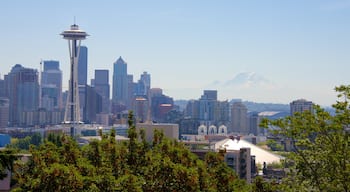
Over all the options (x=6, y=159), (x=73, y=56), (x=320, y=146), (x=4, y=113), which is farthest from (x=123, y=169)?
(x=4, y=113)

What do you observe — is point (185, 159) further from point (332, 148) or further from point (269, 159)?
point (269, 159)

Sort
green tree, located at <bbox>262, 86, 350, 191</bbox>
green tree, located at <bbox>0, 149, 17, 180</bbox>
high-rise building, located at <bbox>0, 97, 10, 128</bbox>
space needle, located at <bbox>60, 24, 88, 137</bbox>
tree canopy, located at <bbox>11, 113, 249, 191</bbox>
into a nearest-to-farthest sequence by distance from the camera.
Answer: green tree, located at <bbox>0, 149, 17, 180</bbox> < tree canopy, located at <bbox>11, 113, 249, 191</bbox> < green tree, located at <bbox>262, 86, 350, 191</bbox> < space needle, located at <bbox>60, 24, 88, 137</bbox> < high-rise building, located at <bbox>0, 97, 10, 128</bbox>

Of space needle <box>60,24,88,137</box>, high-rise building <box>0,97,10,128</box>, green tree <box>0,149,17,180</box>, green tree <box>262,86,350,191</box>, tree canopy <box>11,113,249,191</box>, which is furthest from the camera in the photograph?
high-rise building <box>0,97,10,128</box>

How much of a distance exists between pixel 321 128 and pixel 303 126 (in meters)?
0.34

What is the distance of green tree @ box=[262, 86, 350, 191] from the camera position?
10.3m

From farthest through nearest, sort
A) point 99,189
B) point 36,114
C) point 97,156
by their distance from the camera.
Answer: point 36,114, point 97,156, point 99,189

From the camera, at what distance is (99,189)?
9789 mm

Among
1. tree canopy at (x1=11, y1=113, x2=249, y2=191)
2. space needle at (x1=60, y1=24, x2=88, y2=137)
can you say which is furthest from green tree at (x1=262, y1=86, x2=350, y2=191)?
space needle at (x1=60, y1=24, x2=88, y2=137)

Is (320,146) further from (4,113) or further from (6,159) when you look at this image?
(4,113)

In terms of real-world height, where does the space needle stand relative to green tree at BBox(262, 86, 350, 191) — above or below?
above

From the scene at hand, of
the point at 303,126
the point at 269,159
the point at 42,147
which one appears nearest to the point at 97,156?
the point at 42,147

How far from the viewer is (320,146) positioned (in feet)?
36.4

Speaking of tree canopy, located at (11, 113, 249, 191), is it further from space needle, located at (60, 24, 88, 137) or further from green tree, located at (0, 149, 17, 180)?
space needle, located at (60, 24, 88, 137)

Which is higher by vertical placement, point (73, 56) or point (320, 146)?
point (73, 56)
